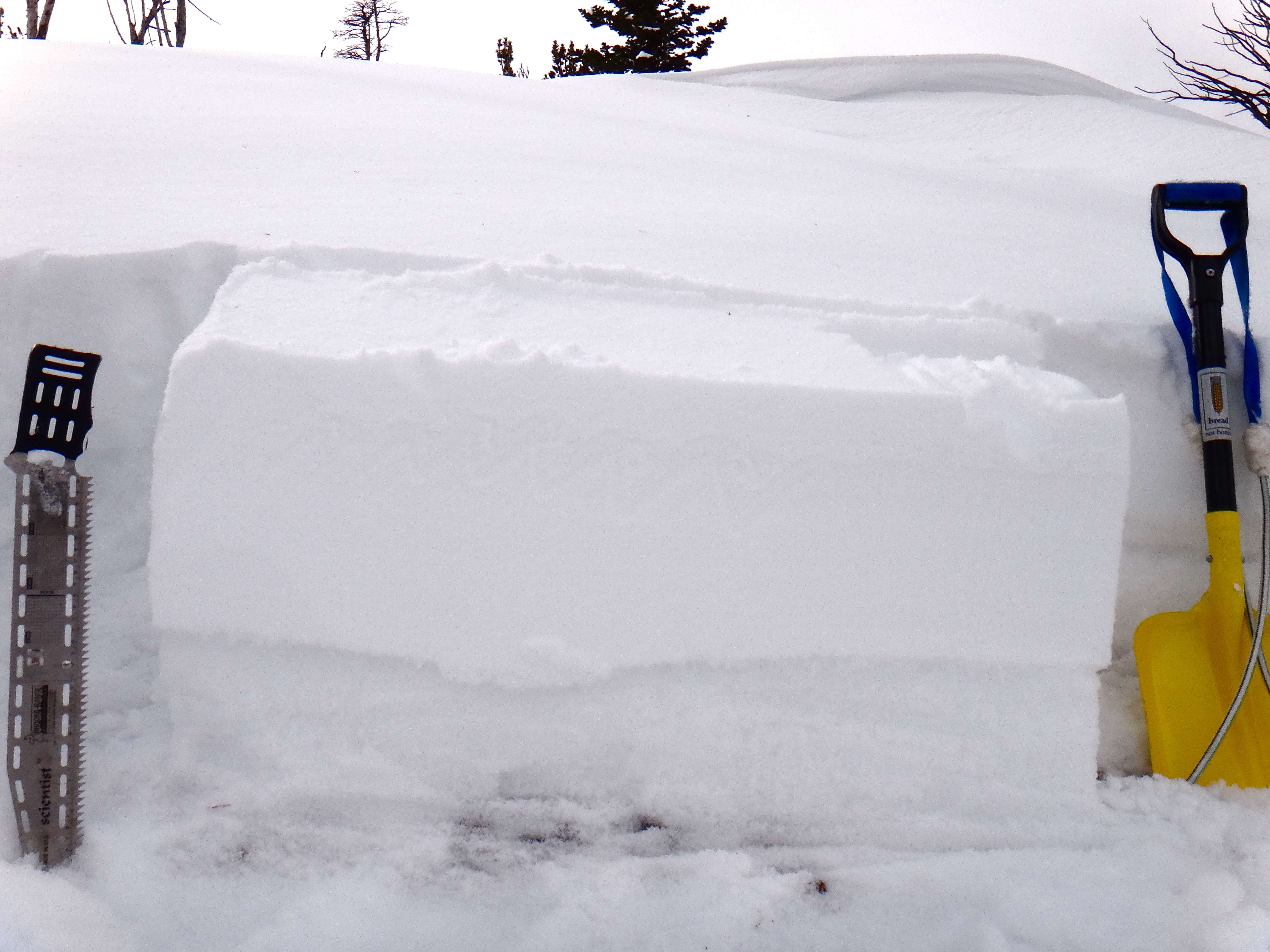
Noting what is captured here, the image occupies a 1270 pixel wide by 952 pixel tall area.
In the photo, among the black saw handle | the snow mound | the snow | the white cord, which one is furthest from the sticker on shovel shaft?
the snow mound

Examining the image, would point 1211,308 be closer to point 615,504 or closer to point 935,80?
point 615,504

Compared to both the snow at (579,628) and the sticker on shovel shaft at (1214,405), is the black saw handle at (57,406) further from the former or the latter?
the sticker on shovel shaft at (1214,405)

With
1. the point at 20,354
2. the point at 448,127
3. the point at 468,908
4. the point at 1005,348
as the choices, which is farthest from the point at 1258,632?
the point at 448,127

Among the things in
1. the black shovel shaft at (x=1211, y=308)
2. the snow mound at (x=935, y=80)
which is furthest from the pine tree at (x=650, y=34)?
the black shovel shaft at (x=1211, y=308)

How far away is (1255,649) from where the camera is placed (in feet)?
4.26

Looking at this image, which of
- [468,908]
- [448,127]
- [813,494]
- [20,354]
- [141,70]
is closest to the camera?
[468,908]

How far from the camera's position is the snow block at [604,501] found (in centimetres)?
106

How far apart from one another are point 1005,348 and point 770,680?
80 cm

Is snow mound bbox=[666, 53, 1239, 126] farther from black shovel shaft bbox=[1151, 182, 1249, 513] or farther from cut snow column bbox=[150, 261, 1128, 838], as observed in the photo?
cut snow column bbox=[150, 261, 1128, 838]

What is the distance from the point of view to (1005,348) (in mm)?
1435

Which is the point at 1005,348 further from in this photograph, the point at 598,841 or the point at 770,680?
the point at 598,841

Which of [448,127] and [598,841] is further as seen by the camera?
[448,127]

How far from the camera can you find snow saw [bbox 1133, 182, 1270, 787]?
1330 mm

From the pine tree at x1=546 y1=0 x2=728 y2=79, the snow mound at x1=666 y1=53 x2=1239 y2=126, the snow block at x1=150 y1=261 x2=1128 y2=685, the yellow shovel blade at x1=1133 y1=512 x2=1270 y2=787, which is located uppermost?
the pine tree at x1=546 y1=0 x2=728 y2=79
